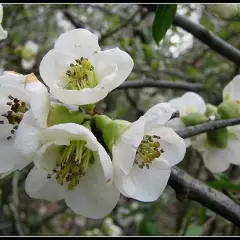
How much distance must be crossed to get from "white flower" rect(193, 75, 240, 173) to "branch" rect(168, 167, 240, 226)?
0.77 ft

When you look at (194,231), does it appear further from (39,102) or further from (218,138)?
(39,102)

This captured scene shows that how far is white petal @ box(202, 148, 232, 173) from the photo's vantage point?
1134 mm

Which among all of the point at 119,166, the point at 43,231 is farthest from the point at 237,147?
the point at 43,231

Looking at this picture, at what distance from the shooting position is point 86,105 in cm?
71

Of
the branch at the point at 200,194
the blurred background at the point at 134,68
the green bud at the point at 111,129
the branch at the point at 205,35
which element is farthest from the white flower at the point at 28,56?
the green bud at the point at 111,129

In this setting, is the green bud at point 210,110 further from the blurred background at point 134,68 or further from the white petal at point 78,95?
the white petal at point 78,95

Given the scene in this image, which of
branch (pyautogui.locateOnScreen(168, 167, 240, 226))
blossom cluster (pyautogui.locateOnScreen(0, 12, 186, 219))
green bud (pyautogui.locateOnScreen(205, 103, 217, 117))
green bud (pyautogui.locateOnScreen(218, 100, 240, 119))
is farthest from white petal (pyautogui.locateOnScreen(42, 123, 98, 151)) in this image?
green bud (pyautogui.locateOnScreen(205, 103, 217, 117))

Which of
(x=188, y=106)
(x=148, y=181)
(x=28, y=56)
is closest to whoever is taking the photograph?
(x=148, y=181)

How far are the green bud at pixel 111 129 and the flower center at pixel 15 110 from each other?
4.8 inches

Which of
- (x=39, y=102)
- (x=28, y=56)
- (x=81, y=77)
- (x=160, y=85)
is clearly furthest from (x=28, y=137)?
(x=28, y=56)

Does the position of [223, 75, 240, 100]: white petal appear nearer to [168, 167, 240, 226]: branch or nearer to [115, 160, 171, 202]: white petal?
[168, 167, 240, 226]: branch

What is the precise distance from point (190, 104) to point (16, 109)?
61 centimetres

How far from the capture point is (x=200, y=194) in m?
0.85

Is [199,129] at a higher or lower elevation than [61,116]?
lower
